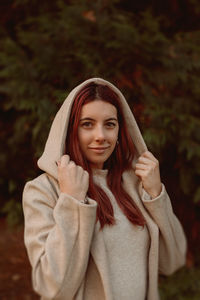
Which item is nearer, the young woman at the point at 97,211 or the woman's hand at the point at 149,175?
the young woman at the point at 97,211

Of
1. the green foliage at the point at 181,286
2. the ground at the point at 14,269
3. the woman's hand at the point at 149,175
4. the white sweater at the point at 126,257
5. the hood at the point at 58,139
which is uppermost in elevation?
the hood at the point at 58,139

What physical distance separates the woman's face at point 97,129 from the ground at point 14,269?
110 inches

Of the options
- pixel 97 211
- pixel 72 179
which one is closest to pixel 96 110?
pixel 72 179

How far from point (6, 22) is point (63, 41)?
4.54ft

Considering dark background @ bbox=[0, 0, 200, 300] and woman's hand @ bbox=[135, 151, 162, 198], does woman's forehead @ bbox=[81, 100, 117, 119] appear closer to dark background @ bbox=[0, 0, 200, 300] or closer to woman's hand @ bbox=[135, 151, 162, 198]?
woman's hand @ bbox=[135, 151, 162, 198]

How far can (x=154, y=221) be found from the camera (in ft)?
6.50

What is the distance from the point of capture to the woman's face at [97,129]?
1808mm

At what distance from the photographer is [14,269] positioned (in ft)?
16.4

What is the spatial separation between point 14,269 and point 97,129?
3864 mm

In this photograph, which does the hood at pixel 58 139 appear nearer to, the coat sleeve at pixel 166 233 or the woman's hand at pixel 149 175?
the woman's hand at pixel 149 175

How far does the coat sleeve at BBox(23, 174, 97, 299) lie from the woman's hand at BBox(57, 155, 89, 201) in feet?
0.15

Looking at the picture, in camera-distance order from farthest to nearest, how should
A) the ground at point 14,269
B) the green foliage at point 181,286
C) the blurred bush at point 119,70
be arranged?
1. the ground at point 14,269
2. the green foliage at point 181,286
3. the blurred bush at point 119,70

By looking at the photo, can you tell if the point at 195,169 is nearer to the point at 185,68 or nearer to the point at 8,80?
the point at 185,68

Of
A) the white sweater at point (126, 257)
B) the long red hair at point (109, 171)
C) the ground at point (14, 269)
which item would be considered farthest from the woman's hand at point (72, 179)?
the ground at point (14, 269)
